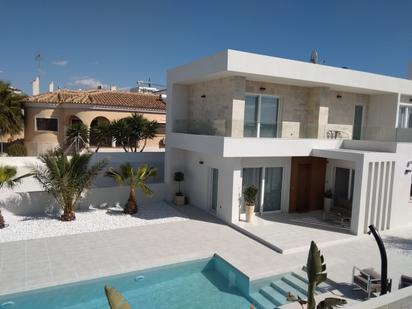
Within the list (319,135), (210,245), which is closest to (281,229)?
(210,245)

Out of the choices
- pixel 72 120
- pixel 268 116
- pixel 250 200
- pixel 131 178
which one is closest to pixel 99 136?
pixel 72 120

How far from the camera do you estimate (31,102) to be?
102 feet

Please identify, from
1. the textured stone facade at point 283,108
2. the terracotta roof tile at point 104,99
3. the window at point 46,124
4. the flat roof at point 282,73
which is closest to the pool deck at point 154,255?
the textured stone facade at point 283,108

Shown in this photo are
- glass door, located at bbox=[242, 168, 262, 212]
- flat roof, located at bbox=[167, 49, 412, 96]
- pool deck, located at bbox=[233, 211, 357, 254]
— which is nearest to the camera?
pool deck, located at bbox=[233, 211, 357, 254]

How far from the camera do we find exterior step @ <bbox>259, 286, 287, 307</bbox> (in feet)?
33.9

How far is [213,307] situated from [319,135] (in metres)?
13.0

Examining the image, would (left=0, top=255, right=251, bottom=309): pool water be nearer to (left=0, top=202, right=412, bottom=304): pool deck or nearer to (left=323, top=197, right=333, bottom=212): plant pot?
(left=0, top=202, right=412, bottom=304): pool deck

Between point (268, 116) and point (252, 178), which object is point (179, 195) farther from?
point (268, 116)

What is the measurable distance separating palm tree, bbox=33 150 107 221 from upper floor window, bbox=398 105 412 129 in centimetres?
2104

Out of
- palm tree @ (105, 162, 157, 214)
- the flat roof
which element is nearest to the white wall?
palm tree @ (105, 162, 157, 214)

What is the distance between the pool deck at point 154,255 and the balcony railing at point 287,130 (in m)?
5.42

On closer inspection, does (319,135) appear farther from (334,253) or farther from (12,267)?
(12,267)

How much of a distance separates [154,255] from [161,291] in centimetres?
215

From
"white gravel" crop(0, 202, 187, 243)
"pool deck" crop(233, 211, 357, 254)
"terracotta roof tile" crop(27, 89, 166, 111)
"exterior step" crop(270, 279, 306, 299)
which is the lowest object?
"exterior step" crop(270, 279, 306, 299)
